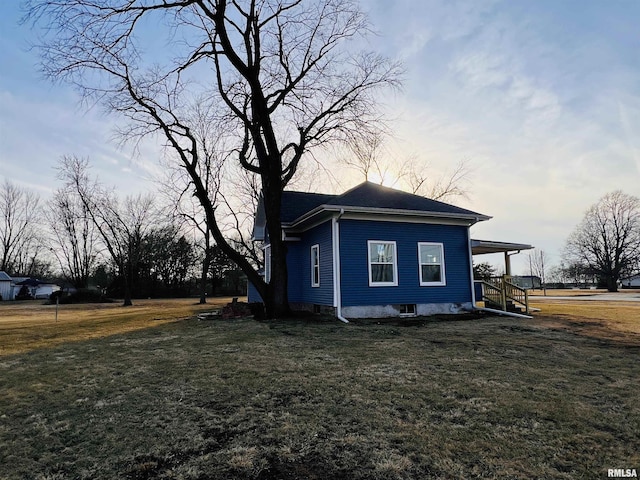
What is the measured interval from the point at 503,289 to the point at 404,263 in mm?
3935

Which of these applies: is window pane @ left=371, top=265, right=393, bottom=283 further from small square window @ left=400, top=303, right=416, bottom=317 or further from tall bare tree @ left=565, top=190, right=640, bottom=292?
tall bare tree @ left=565, top=190, right=640, bottom=292

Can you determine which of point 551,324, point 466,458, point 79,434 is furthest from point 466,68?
point 79,434

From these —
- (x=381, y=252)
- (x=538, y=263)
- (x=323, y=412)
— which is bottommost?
(x=323, y=412)

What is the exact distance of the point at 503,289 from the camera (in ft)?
43.4

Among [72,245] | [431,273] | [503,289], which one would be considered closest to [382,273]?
[431,273]

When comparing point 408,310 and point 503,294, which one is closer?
point 408,310

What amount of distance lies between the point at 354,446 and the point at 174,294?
44252 millimetres

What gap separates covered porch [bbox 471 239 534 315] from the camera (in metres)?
13.3

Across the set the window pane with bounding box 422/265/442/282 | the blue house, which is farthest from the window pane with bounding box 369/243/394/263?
the window pane with bounding box 422/265/442/282

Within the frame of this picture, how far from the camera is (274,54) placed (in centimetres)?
1298

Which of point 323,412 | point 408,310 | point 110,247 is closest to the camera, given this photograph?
point 323,412

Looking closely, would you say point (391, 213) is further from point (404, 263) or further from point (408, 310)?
point (408, 310)

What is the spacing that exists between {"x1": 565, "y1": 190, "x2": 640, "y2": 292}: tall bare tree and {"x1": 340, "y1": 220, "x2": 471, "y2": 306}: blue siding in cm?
4455

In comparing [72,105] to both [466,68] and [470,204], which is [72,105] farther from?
[470,204]
